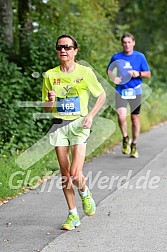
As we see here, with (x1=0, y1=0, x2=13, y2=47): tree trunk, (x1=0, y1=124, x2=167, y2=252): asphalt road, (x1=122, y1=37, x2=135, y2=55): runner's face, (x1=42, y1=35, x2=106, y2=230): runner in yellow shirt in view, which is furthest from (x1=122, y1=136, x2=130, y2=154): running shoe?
(x1=42, y1=35, x2=106, y2=230): runner in yellow shirt

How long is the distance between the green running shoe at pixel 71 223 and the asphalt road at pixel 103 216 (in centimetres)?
6

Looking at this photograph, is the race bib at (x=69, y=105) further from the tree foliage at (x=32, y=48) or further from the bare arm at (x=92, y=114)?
the tree foliage at (x=32, y=48)

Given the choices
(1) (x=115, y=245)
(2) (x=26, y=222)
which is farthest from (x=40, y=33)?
(1) (x=115, y=245)

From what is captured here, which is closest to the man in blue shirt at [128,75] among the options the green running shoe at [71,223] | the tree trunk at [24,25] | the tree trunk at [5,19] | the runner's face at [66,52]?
the tree trunk at [24,25]

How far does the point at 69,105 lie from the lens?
7.50 m

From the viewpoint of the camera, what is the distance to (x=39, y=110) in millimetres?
14109

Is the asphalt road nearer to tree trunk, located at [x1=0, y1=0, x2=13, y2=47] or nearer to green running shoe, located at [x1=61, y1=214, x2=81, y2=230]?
green running shoe, located at [x1=61, y1=214, x2=81, y2=230]

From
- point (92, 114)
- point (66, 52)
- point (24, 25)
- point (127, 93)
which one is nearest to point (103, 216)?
point (92, 114)

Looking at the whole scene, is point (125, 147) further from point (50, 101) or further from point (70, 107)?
point (50, 101)

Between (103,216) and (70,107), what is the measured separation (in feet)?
4.65

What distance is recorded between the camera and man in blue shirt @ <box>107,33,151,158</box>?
12.6 metres

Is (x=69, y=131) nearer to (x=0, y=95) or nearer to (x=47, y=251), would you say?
(x=47, y=251)

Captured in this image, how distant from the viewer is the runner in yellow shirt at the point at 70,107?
7.49 metres

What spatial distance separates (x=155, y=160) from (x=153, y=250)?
5887 mm
